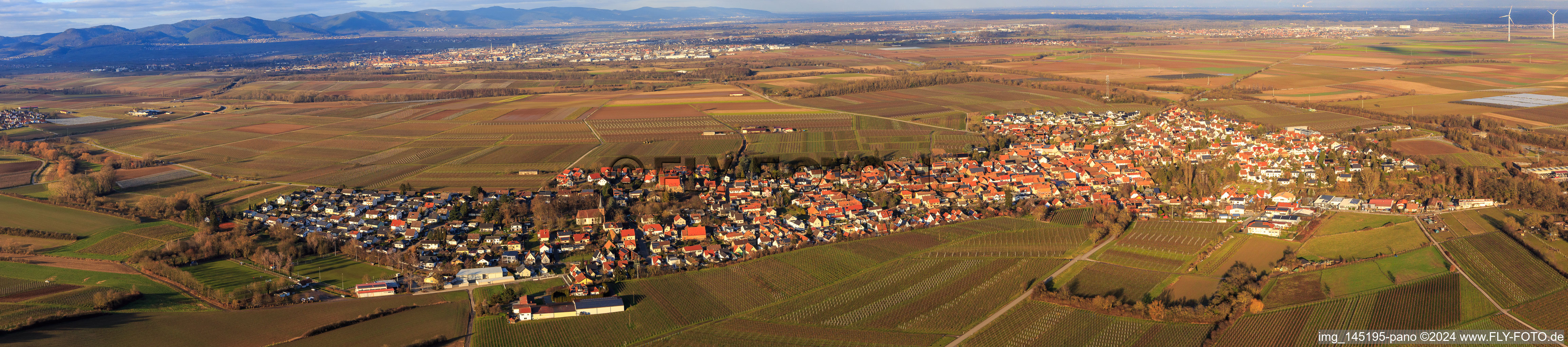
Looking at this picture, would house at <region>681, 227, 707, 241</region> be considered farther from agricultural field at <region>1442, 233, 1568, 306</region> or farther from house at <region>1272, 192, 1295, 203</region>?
agricultural field at <region>1442, 233, 1568, 306</region>

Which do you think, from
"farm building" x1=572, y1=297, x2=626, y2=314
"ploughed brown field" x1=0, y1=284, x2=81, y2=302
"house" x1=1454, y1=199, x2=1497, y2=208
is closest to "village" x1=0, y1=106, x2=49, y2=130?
"ploughed brown field" x1=0, y1=284, x2=81, y2=302

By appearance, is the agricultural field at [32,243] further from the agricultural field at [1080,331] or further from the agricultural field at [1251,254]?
the agricultural field at [1251,254]

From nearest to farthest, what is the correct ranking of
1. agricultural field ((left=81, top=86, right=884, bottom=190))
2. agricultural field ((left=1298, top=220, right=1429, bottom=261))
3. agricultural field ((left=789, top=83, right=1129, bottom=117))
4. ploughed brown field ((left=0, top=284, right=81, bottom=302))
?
ploughed brown field ((left=0, top=284, right=81, bottom=302)) → agricultural field ((left=1298, top=220, right=1429, bottom=261)) → agricultural field ((left=81, top=86, right=884, bottom=190)) → agricultural field ((left=789, top=83, right=1129, bottom=117))

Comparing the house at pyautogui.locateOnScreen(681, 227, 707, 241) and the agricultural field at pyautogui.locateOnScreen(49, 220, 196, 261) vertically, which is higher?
the agricultural field at pyautogui.locateOnScreen(49, 220, 196, 261)

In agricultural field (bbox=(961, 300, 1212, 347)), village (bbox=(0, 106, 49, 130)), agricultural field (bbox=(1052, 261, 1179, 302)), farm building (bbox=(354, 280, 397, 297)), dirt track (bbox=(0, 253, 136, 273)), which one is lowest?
agricultural field (bbox=(961, 300, 1212, 347))

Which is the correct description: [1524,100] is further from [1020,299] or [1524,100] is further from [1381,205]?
[1020,299]


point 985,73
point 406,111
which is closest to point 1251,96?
point 985,73

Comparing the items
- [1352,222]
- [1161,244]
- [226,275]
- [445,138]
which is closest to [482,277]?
[226,275]
